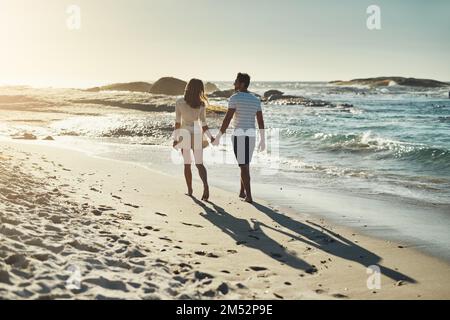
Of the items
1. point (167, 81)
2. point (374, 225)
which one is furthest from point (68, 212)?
point (167, 81)

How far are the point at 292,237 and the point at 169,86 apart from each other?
48.8 metres

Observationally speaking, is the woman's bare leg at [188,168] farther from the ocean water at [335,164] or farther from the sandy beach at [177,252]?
the ocean water at [335,164]

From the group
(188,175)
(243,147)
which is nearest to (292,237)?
(243,147)

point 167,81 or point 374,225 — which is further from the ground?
point 167,81

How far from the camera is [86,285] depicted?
3.71 meters

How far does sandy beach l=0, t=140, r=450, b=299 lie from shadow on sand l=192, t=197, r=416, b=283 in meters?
0.01

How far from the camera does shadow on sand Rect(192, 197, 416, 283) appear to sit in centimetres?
507

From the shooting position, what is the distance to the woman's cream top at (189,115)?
804cm

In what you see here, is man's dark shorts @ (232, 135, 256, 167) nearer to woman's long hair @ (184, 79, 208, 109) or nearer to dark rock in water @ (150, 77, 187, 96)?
woman's long hair @ (184, 79, 208, 109)

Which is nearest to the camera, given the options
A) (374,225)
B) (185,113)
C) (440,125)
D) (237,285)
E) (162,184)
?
(237,285)

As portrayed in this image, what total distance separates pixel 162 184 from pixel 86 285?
17.9 ft

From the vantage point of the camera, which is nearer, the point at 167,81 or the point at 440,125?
the point at 440,125

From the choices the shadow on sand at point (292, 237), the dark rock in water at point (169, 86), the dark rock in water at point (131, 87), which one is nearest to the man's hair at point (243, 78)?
the shadow on sand at point (292, 237)

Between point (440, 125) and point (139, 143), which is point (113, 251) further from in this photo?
point (440, 125)
